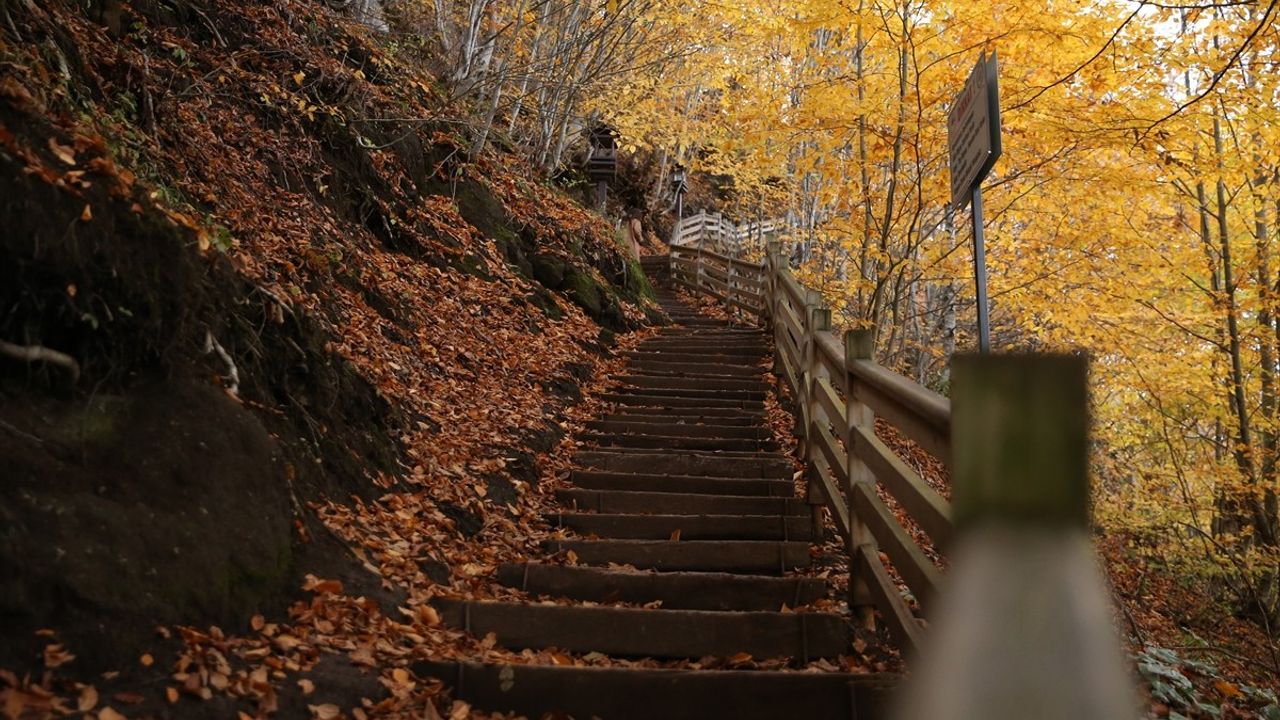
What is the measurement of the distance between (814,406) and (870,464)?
228 centimetres

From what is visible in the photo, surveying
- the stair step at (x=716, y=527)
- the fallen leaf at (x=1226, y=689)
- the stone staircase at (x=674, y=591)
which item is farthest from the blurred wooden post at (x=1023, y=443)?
the fallen leaf at (x=1226, y=689)

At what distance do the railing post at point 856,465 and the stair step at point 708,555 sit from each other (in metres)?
0.83

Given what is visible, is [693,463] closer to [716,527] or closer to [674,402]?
[716,527]

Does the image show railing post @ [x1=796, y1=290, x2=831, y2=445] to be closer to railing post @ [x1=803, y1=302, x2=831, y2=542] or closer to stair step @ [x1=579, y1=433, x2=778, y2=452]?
railing post @ [x1=803, y1=302, x2=831, y2=542]

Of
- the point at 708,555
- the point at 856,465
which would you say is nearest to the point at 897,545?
the point at 856,465

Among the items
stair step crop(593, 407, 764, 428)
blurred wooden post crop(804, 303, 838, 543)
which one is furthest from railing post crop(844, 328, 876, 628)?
stair step crop(593, 407, 764, 428)

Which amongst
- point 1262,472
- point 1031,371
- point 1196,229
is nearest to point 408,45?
point 1196,229

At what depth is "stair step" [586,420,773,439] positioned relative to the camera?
8180 millimetres

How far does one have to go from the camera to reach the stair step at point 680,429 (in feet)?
26.8

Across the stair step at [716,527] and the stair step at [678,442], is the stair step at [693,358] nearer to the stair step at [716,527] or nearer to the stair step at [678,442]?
the stair step at [678,442]

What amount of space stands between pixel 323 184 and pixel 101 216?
468 cm

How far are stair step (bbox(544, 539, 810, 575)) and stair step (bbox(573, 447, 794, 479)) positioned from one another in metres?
1.67

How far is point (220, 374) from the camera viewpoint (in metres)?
3.91

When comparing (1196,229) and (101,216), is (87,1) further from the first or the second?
(1196,229)
